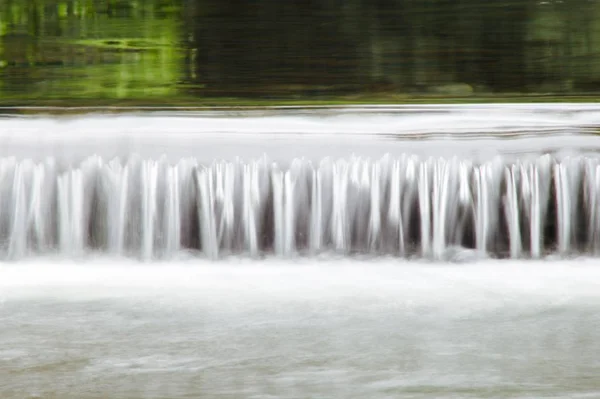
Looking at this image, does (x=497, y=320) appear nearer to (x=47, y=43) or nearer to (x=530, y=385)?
(x=530, y=385)

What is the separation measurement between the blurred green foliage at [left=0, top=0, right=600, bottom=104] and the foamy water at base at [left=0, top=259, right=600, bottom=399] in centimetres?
140

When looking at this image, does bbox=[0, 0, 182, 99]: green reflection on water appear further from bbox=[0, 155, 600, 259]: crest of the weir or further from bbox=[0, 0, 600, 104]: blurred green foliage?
bbox=[0, 155, 600, 259]: crest of the weir

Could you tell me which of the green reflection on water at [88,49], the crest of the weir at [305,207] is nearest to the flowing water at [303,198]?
the crest of the weir at [305,207]

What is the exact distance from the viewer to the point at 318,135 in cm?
469

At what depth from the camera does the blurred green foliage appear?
570 centimetres

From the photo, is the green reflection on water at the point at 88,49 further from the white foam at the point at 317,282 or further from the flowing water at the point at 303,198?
the white foam at the point at 317,282

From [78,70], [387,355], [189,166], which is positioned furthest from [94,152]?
[387,355]

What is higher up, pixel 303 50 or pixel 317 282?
pixel 303 50

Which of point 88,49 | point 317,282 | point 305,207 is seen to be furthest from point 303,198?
point 88,49

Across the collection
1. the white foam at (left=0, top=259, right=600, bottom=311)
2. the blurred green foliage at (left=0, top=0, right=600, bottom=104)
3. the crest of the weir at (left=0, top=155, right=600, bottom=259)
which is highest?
the blurred green foliage at (left=0, top=0, right=600, bottom=104)

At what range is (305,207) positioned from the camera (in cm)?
465

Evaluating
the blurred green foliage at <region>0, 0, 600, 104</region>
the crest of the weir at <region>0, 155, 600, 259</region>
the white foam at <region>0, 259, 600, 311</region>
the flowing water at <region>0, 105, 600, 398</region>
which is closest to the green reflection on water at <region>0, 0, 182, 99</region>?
the blurred green foliage at <region>0, 0, 600, 104</region>

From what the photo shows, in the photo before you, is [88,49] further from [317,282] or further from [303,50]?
[317,282]

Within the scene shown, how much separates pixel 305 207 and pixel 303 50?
138 cm
